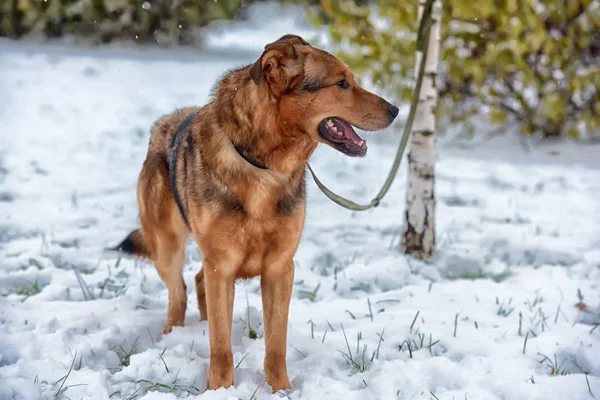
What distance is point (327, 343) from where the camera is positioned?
3.75 metres

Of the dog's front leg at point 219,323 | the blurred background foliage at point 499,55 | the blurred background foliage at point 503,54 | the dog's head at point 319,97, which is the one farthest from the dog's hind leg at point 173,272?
the blurred background foliage at point 503,54

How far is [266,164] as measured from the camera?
124 inches

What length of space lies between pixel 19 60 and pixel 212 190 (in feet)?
38.5

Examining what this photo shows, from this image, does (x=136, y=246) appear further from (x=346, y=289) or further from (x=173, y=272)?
(x=346, y=289)

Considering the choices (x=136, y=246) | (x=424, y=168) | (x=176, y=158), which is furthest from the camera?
(x=424, y=168)

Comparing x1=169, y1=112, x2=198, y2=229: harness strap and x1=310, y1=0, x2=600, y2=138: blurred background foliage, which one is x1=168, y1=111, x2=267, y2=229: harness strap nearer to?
x1=169, y1=112, x2=198, y2=229: harness strap

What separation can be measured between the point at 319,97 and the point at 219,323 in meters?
1.23

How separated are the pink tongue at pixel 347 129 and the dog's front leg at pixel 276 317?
0.70 metres

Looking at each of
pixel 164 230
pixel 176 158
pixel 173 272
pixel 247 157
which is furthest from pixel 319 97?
pixel 173 272

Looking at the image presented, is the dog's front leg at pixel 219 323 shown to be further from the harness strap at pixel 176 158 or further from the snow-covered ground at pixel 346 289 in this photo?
the harness strap at pixel 176 158

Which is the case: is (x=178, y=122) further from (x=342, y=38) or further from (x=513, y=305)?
(x=342, y=38)

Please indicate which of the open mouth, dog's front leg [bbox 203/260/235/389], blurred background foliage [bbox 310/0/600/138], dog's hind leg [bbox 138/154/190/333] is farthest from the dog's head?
blurred background foliage [bbox 310/0/600/138]

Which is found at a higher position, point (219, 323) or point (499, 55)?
point (499, 55)

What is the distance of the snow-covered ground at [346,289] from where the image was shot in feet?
10.9
